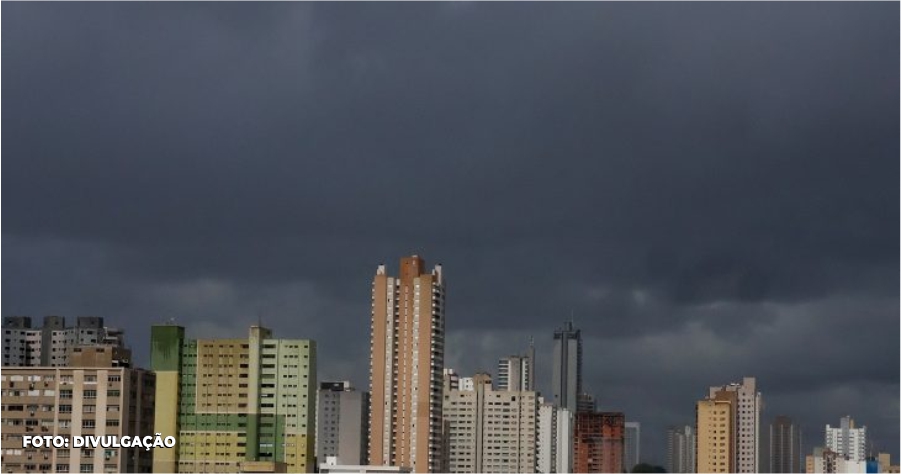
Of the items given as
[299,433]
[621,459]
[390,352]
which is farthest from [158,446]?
[621,459]

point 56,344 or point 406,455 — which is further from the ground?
point 56,344

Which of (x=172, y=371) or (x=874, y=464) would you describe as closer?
(x=172, y=371)

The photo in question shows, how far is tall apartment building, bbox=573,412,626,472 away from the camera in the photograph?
8994 centimetres

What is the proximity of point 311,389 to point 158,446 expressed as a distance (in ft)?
34.6

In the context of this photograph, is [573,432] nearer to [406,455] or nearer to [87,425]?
[406,455]

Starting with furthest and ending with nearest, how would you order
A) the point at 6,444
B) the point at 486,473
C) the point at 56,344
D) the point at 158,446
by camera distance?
the point at 486,473, the point at 56,344, the point at 158,446, the point at 6,444

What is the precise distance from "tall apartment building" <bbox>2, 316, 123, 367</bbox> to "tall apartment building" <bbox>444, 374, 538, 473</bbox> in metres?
20.1

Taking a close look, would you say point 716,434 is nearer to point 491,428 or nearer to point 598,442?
point 598,442

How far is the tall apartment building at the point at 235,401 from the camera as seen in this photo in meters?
54.1

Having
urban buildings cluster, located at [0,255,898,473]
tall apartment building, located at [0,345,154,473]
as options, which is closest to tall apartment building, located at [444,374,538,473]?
urban buildings cluster, located at [0,255,898,473]

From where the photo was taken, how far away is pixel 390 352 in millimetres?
65500

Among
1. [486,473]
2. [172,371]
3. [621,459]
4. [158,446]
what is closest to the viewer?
[158,446]

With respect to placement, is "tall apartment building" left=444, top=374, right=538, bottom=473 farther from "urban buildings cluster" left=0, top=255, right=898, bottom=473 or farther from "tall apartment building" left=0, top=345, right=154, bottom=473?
"tall apartment building" left=0, top=345, right=154, bottom=473

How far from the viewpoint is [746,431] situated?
9194cm
